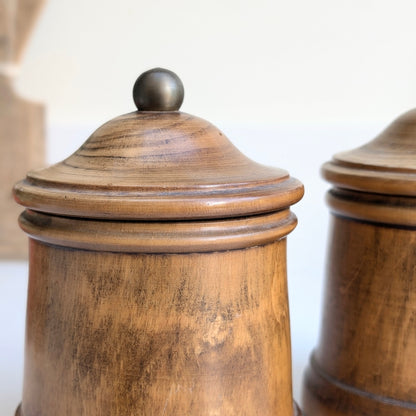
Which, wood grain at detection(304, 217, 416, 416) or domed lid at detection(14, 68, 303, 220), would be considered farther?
wood grain at detection(304, 217, 416, 416)

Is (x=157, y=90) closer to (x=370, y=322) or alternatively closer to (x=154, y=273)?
(x=154, y=273)

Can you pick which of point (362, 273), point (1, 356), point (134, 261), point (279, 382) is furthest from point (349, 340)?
point (1, 356)

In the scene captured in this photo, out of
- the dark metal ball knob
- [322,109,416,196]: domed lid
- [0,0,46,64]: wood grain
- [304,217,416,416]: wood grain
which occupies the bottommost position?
[304,217,416,416]: wood grain

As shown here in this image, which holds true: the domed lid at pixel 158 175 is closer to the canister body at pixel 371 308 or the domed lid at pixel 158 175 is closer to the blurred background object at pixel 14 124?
the canister body at pixel 371 308

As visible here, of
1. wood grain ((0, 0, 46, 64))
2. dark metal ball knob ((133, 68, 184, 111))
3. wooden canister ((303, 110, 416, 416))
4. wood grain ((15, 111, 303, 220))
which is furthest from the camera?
wood grain ((0, 0, 46, 64))

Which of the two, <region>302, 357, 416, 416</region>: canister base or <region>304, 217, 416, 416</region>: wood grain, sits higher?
<region>304, 217, 416, 416</region>: wood grain

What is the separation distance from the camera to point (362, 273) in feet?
2.85

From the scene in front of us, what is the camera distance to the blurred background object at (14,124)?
1.78 metres

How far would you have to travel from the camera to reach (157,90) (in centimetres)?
71

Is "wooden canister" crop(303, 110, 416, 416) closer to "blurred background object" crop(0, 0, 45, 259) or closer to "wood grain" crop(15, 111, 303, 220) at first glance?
"wood grain" crop(15, 111, 303, 220)

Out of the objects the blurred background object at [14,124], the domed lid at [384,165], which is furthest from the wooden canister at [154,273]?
the blurred background object at [14,124]

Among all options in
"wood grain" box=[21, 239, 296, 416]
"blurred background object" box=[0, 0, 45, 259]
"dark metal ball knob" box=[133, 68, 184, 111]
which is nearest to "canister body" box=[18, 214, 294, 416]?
"wood grain" box=[21, 239, 296, 416]

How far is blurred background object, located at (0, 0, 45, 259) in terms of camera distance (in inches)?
70.0

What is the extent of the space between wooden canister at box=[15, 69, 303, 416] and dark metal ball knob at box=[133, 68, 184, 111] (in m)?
0.02
